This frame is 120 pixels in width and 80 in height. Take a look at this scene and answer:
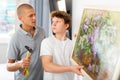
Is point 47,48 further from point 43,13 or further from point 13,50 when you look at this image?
point 43,13

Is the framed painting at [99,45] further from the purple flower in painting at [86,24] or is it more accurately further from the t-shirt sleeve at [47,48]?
the t-shirt sleeve at [47,48]

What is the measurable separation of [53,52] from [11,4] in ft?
9.96

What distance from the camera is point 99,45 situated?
947 millimetres

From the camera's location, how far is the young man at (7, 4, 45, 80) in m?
1.64

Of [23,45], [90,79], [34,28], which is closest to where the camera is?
[90,79]

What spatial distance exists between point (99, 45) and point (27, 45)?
823 mm

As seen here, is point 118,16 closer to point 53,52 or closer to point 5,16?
point 53,52

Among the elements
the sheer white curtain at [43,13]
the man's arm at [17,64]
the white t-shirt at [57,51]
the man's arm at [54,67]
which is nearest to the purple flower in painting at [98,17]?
the man's arm at [54,67]

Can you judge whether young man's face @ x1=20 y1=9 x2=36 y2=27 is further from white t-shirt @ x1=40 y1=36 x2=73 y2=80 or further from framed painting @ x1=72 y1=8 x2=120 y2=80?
framed painting @ x1=72 y1=8 x2=120 y2=80

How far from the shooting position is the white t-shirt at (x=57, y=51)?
1265mm

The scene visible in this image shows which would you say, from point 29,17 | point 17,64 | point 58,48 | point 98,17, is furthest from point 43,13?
point 98,17

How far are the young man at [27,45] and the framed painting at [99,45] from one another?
569 mm

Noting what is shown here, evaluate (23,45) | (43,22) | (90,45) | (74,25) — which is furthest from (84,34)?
(43,22)

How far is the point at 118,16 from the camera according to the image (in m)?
0.85
